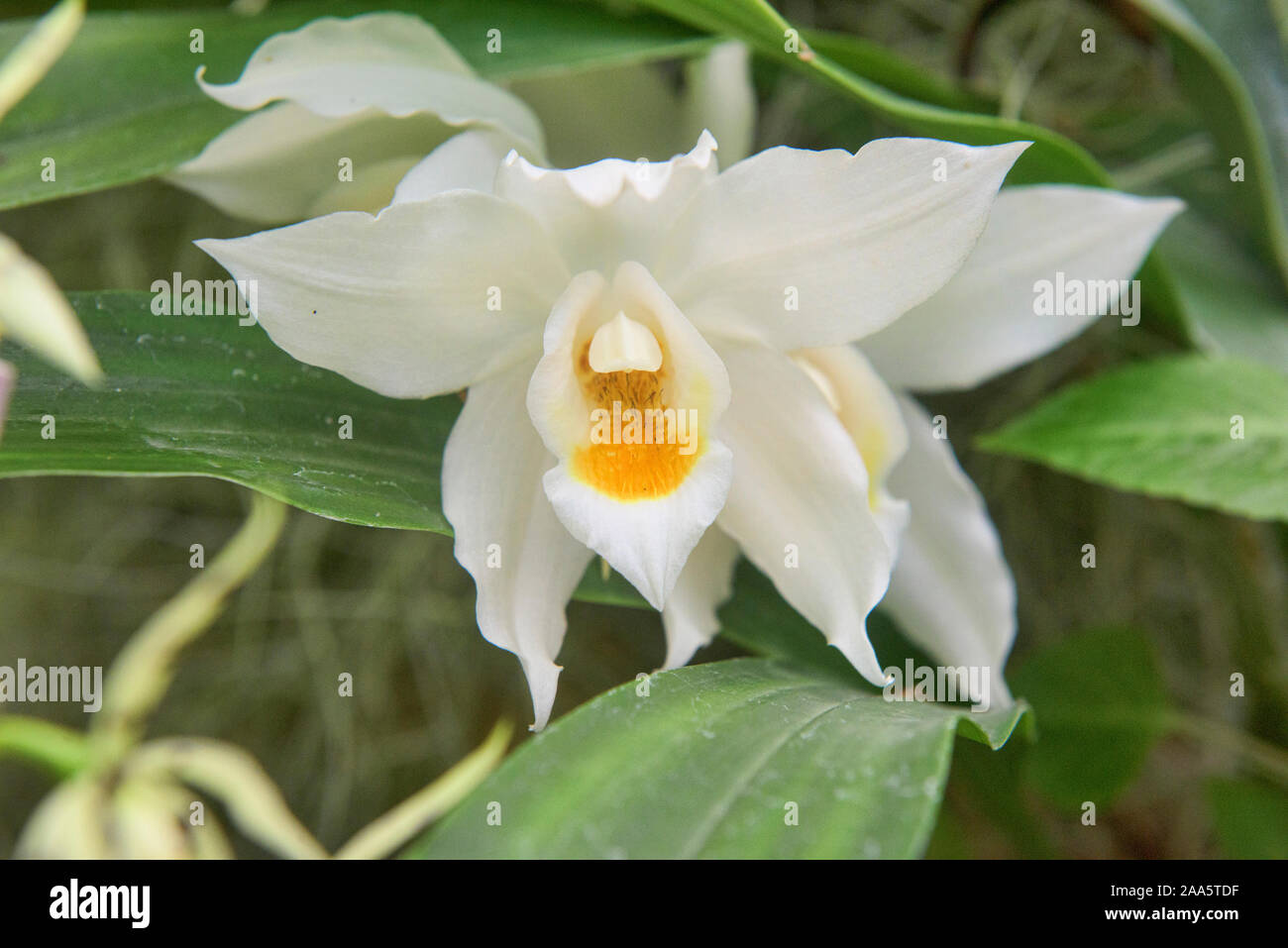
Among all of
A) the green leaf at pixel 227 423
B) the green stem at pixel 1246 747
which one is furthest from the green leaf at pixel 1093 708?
the green leaf at pixel 227 423

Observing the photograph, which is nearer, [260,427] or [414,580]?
[260,427]

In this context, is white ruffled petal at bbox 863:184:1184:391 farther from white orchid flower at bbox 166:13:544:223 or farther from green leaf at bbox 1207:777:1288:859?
green leaf at bbox 1207:777:1288:859

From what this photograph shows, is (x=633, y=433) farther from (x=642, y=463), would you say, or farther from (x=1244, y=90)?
(x=1244, y=90)

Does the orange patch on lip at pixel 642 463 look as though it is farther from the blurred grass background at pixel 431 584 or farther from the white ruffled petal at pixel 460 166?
the blurred grass background at pixel 431 584

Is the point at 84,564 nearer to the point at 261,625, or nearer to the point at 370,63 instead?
the point at 261,625

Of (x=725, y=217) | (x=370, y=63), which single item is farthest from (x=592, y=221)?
(x=370, y=63)

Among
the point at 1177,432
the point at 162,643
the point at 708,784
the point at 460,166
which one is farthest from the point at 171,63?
the point at 1177,432
